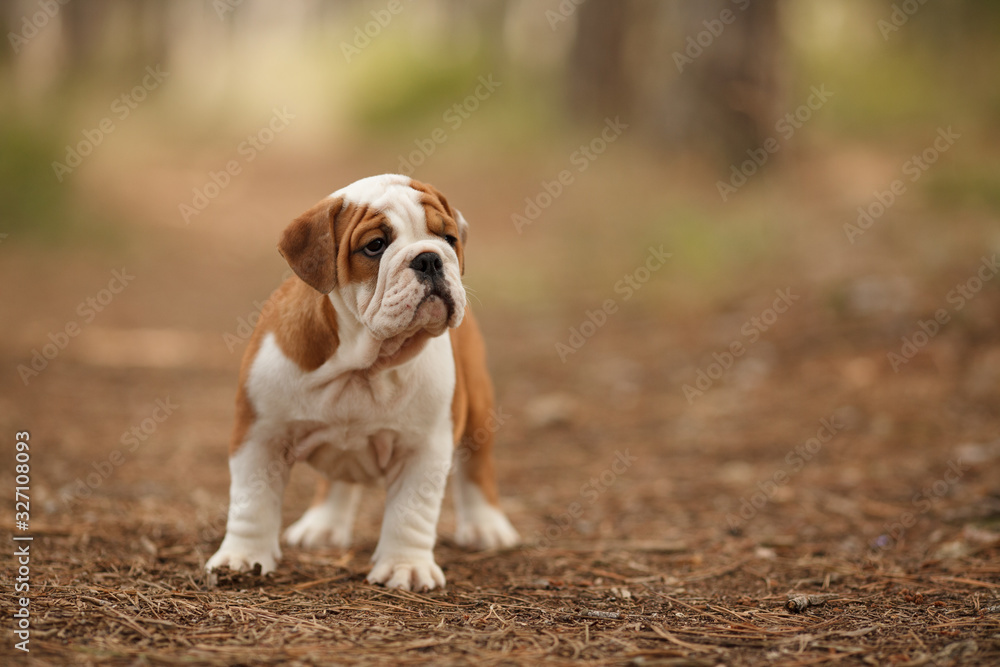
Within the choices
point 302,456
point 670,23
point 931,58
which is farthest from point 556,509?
point 931,58

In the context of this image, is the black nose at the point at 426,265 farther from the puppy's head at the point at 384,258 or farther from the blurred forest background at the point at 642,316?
the blurred forest background at the point at 642,316

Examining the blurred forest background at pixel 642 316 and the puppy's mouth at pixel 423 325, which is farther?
the blurred forest background at pixel 642 316

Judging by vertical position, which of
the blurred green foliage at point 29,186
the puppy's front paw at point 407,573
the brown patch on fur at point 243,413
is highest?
the blurred green foliage at point 29,186

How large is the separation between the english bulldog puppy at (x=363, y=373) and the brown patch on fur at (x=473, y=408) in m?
0.26

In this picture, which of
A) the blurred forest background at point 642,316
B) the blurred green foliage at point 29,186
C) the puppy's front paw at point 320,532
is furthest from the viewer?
the blurred green foliage at point 29,186

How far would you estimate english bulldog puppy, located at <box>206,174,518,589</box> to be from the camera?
300cm

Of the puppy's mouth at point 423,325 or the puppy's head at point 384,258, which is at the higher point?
the puppy's head at point 384,258

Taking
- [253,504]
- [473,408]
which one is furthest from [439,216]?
[253,504]

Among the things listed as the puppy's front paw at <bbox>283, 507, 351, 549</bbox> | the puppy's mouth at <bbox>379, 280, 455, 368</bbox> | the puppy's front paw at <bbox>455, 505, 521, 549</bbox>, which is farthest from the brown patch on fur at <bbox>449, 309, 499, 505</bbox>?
the puppy's front paw at <bbox>283, 507, 351, 549</bbox>

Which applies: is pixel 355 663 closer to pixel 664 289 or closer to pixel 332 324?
pixel 332 324

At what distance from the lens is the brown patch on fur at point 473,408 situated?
3.72m

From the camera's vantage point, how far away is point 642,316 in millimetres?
8430

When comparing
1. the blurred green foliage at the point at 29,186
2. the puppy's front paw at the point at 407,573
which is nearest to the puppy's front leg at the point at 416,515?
the puppy's front paw at the point at 407,573

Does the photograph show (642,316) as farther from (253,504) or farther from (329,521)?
(253,504)
